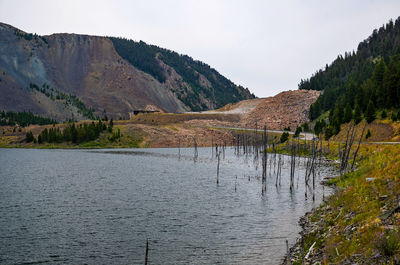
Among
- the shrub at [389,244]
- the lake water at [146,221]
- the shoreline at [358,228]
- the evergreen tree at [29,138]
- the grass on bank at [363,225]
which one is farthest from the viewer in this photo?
the evergreen tree at [29,138]

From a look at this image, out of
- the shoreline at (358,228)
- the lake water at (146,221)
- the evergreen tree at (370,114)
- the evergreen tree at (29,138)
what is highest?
the evergreen tree at (370,114)

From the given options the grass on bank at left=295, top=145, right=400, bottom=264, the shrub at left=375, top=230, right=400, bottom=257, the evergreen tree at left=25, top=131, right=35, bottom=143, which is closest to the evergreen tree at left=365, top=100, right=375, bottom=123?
the grass on bank at left=295, top=145, right=400, bottom=264

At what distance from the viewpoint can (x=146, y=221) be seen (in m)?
33.3

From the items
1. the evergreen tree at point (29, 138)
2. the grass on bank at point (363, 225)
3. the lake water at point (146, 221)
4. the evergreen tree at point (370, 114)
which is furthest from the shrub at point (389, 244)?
the evergreen tree at point (29, 138)

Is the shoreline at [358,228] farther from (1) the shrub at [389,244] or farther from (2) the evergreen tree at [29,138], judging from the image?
(2) the evergreen tree at [29,138]

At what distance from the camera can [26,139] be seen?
6880 inches

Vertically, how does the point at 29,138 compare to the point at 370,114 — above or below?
below

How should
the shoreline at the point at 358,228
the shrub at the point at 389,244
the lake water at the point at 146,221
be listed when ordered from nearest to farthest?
the shrub at the point at 389,244
the shoreline at the point at 358,228
the lake water at the point at 146,221

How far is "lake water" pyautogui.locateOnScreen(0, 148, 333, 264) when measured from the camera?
24469mm

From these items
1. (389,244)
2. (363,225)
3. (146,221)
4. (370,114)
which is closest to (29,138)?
(370,114)

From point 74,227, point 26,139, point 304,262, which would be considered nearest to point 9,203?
point 74,227

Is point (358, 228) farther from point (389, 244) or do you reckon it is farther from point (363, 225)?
point (389, 244)

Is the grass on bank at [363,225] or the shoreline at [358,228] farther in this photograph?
the shoreline at [358,228]

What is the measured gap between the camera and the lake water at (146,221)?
80.3 feet
